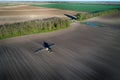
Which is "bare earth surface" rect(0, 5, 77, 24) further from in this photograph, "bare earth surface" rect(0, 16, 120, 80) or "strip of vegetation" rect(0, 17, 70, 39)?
"bare earth surface" rect(0, 16, 120, 80)

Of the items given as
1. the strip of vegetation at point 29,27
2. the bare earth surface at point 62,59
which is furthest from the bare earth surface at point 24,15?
the bare earth surface at point 62,59

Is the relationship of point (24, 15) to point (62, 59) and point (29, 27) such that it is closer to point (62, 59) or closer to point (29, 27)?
point (29, 27)

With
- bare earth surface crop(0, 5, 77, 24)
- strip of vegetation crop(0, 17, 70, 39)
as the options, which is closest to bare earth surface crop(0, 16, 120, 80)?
strip of vegetation crop(0, 17, 70, 39)

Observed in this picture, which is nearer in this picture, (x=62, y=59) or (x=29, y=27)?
(x=62, y=59)

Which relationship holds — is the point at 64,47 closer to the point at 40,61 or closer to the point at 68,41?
the point at 68,41

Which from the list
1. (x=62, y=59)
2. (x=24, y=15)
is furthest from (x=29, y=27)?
(x=24, y=15)

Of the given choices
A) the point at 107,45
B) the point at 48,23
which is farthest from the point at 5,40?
the point at 107,45

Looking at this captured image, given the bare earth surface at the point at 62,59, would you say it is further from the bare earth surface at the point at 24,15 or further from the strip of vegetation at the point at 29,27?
the bare earth surface at the point at 24,15
